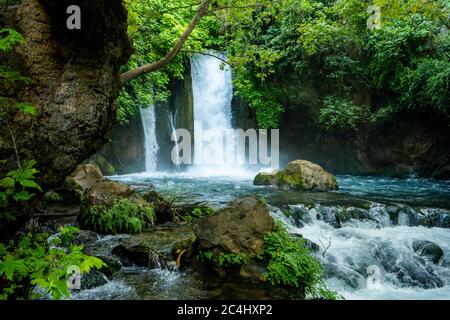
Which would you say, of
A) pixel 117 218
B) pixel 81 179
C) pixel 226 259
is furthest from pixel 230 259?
pixel 81 179

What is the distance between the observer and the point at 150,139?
727 inches

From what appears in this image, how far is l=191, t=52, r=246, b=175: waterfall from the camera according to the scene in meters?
19.2

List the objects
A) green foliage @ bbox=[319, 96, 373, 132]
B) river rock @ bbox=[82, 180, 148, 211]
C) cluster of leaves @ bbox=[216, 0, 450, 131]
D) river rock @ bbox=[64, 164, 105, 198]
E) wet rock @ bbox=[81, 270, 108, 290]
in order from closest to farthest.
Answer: wet rock @ bbox=[81, 270, 108, 290] → river rock @ bbox=[82, 180, 148, 211] → river rock @ bbox=[64, 164, 105, 198] → cluster of leaves @ bbox=[216, 0, 450, 131] → green foliage @ bbox=[319, 96, 373, 132]

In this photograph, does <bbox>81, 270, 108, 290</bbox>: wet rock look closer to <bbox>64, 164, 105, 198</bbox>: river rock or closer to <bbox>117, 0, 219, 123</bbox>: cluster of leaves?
<bbox>64, 164, 105, 198</bbox>: river rock

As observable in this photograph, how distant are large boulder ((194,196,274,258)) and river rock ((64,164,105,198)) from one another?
17.5 ft

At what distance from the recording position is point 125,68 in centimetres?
1019

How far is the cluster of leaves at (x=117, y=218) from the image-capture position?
6.71 meters

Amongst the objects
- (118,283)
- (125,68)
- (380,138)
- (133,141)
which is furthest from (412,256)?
(133,141)

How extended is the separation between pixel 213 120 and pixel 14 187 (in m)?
16.2

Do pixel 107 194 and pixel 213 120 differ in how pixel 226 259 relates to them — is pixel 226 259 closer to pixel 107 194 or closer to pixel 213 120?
pixel 107 194

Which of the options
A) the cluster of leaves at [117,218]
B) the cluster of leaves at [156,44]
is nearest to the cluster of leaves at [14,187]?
the cluster of leaves at [117,218]

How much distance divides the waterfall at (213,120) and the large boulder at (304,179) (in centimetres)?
706

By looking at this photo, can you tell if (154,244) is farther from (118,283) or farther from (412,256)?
(412,256)

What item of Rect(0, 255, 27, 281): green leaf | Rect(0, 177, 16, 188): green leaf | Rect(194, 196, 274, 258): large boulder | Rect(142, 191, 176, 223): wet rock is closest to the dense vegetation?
Rect(142, 191, 176, 223): wet rock
